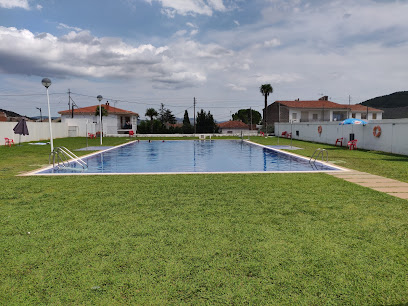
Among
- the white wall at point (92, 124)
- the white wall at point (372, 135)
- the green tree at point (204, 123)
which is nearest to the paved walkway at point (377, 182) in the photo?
the white wall at point (372, 135)

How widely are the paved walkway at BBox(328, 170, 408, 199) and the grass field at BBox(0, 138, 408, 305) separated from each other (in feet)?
2.31

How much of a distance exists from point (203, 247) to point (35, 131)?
3495 centimetres

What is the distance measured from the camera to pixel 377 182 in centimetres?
958

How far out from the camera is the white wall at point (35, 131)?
28016 millimetres

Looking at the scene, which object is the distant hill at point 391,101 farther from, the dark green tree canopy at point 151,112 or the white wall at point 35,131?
the white wall at point 35,131

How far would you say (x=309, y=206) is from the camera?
6.68 m

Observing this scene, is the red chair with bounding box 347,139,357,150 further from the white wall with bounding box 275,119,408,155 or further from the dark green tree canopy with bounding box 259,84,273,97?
the dark green tree canopy with bounding box 259,84,273,97

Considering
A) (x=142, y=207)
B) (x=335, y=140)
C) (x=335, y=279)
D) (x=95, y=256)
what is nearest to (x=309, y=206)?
(x=335, y=279)

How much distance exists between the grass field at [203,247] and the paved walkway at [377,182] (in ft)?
2.31

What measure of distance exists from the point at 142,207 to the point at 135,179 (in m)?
3.66

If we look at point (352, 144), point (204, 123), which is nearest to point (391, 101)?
point (204, 123)

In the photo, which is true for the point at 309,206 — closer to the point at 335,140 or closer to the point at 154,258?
the point at 154,258

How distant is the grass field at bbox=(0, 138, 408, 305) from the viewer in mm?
3320

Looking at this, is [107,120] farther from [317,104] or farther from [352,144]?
[352,144]
